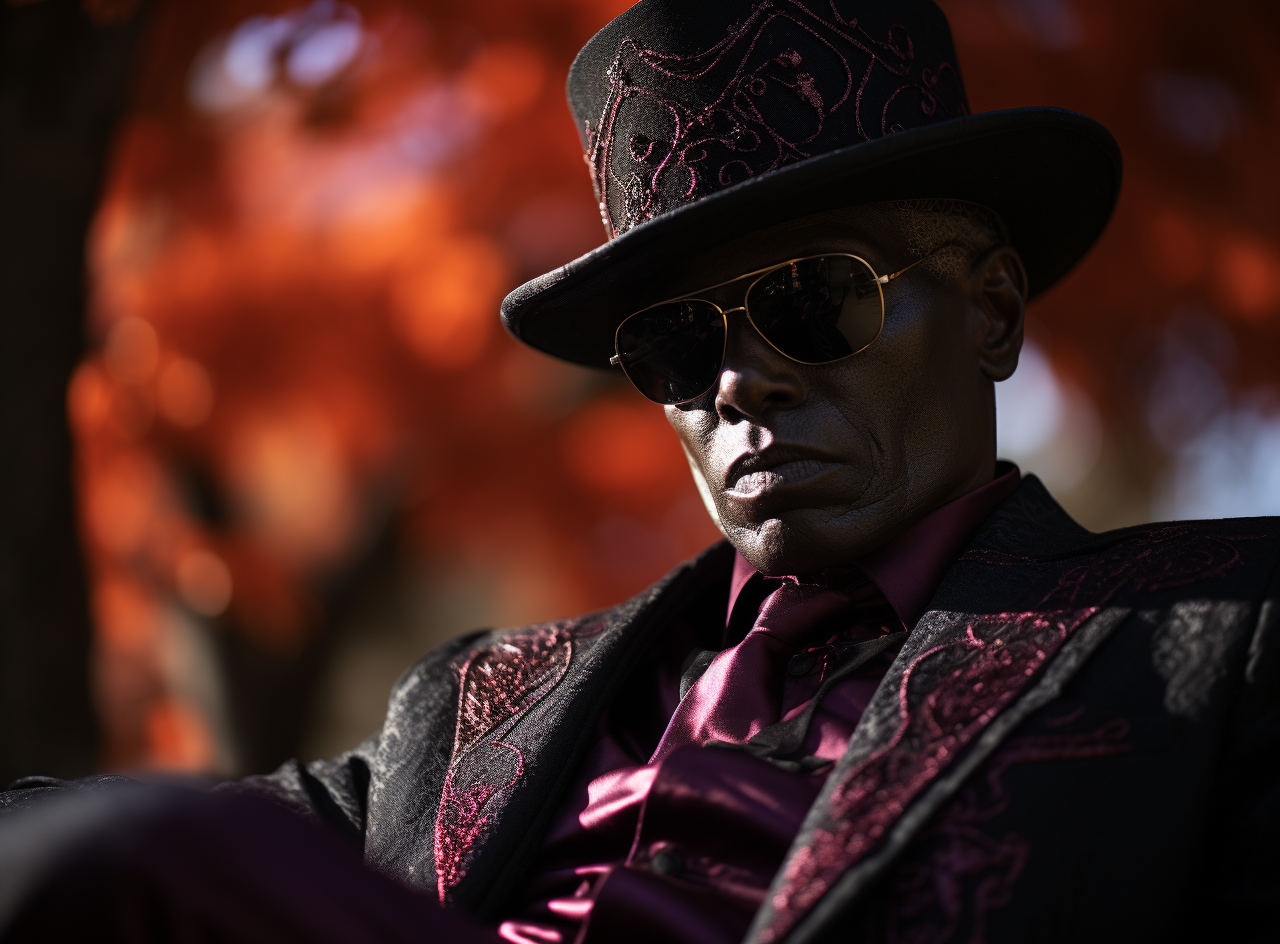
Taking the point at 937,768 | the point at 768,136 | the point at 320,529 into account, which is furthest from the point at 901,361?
the point at 320,529

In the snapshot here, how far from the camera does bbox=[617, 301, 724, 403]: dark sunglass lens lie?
222 centimetres

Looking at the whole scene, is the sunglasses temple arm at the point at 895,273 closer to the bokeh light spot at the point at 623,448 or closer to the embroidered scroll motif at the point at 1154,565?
the embroidered scroll motif at the point at 1154,565

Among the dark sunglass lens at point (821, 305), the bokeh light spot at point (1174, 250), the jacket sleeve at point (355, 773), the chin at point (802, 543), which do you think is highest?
the bokeh light spot at point (1174, 250)

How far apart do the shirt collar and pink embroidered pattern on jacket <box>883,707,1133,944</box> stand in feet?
1.53

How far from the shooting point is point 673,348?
2291 millimetres

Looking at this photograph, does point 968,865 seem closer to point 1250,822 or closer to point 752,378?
point 1250,822

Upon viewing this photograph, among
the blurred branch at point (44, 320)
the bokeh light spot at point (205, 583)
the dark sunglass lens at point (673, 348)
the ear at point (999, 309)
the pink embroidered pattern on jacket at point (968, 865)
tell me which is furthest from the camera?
the bokeh light spot at point (205, 583)

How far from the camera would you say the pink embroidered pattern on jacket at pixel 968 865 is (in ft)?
5.01

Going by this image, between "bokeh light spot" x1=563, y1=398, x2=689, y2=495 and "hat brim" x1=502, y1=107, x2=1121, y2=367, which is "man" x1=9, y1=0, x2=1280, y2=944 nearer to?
"hat brim" x1=502, y1=107, x2=1121, y2=367

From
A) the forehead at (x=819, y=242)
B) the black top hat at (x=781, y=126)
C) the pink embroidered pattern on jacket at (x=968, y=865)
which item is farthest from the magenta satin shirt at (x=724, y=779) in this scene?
the black top hat at (x=781, y=126)

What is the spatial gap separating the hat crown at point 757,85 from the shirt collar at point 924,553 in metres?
0.74

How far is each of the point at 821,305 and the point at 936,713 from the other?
0.79 meters

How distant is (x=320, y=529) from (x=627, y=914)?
13.1ft

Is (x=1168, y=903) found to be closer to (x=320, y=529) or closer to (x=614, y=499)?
(x=614, y=499)
